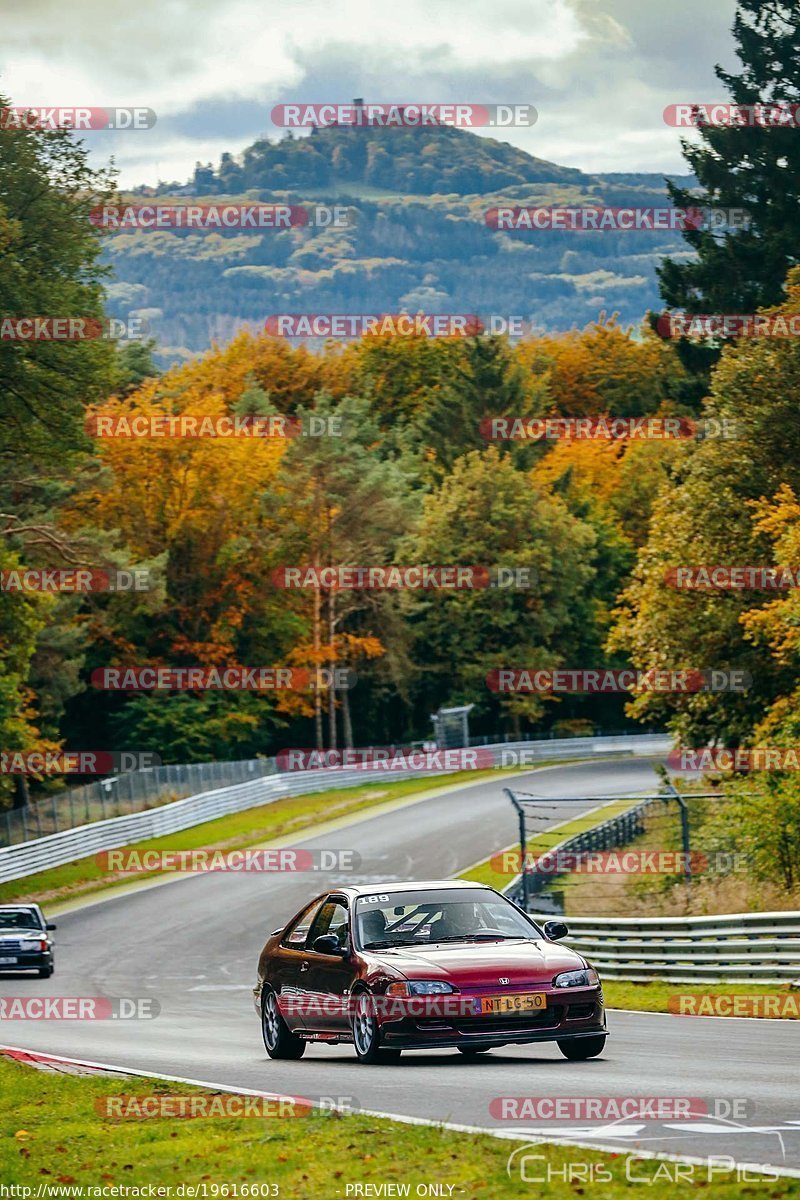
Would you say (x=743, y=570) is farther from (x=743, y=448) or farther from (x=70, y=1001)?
(x=70, y=1001)

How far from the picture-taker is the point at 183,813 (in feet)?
192

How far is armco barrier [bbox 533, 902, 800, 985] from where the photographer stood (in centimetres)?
2042

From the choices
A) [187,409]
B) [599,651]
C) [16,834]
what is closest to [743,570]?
[16,834]

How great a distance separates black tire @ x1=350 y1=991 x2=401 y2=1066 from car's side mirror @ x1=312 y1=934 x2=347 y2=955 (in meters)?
0.48

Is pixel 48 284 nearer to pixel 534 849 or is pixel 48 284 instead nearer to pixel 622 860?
pixel 622 860

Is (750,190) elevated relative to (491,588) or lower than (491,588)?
elevated

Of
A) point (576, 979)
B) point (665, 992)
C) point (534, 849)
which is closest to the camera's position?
point (576, 979)

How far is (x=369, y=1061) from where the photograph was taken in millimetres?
13719

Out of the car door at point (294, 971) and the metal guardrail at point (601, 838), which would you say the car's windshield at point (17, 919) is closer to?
the metal guardrail at point (601, 838)

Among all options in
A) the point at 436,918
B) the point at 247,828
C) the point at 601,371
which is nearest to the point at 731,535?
the point at 247,828

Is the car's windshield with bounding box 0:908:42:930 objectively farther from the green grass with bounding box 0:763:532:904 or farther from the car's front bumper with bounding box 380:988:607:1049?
the car's front bumper with bounding box 380:988:607:1049

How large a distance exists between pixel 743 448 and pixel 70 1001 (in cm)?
2031

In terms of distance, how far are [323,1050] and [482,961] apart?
12.9 feet

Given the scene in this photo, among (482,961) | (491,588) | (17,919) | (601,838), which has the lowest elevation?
(601,838)
